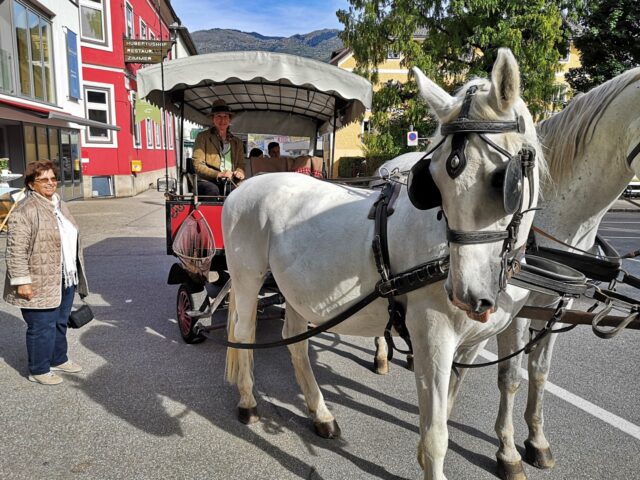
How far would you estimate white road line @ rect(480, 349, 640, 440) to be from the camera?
3.09 m

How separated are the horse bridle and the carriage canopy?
313cm

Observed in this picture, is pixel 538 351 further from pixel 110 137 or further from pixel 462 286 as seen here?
pixel 110 137

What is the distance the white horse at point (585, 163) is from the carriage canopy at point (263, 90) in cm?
255

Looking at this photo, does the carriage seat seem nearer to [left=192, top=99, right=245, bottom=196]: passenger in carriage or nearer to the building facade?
[left=192, top=99, right=245, bottom=196]: passenger in carriage

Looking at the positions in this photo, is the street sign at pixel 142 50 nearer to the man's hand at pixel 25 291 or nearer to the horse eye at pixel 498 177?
the man's hand at pixel 25 291

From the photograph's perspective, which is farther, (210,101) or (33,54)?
(33,54)

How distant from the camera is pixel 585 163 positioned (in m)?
2.25

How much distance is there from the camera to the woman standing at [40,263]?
3570 millimetres

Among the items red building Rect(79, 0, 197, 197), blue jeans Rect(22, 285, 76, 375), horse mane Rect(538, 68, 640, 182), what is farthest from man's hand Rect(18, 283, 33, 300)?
red building Rect(79, 0, 197, 197)

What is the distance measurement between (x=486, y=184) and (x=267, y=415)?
8.17 ft

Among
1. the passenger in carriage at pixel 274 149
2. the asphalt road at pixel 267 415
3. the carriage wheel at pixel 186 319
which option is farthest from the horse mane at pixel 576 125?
the passenger in carriage at pixel 274 149

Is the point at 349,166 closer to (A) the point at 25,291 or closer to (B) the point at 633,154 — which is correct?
(A) the point at 25,291

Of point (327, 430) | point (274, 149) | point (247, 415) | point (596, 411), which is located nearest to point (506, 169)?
point (327, 430)

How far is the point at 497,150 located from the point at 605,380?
3176 mm
